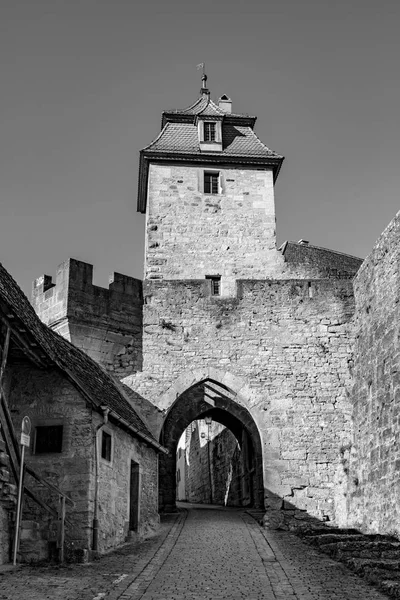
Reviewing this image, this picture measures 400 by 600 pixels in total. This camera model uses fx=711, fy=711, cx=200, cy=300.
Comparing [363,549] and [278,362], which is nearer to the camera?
[363,549]

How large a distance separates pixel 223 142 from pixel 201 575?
15252 millimetres

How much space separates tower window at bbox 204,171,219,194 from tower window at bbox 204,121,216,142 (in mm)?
1179

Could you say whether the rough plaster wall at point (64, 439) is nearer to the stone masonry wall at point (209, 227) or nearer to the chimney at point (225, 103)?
the stone masonry wall at point (209, 227)

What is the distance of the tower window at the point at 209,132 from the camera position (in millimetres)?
20902

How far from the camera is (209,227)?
19438 mm

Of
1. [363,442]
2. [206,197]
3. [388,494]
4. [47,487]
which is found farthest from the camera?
[206,197]

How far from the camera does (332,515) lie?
14.1 meters

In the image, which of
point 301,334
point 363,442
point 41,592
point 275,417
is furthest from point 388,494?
point 41,592

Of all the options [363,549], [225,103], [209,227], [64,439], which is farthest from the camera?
[225,103]

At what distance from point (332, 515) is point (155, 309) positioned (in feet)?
18.4

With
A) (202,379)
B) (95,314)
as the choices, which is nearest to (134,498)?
(202,379)

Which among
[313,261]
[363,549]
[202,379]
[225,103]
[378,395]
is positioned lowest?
[363,549]

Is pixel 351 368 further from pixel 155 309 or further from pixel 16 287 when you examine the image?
pixel 16 287

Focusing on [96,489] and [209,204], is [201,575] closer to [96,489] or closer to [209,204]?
[96,489]
